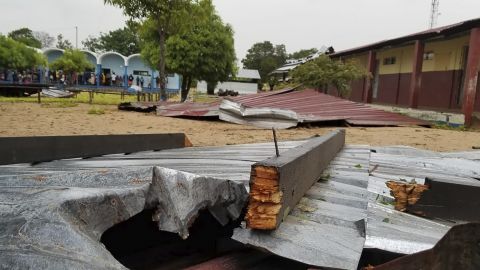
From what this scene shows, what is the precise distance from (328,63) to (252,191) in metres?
17.1

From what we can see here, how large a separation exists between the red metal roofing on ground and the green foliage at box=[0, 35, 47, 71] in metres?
26.2

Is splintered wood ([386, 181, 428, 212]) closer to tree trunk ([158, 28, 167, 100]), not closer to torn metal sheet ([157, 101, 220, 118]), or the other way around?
torn metal sheet ([157, 101, 220, 118])

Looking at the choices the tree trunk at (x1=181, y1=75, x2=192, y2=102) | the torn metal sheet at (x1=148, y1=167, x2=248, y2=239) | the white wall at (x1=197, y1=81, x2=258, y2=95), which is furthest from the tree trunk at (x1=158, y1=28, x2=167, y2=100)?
the white wall at (x1=197, y1=81, x2=258, y2=95)

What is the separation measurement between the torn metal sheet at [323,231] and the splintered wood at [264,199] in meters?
0.04

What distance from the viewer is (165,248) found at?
1713mm

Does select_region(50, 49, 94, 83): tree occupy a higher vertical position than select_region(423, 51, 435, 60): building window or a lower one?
lower

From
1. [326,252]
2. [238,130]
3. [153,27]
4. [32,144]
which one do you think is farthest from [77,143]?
[153,27]

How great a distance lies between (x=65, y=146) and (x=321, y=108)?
9734mm

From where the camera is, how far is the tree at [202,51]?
22016 mm

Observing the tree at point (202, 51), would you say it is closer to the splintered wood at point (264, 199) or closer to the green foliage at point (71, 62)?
the green foliage at point (71, 62)

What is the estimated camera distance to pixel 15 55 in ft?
103

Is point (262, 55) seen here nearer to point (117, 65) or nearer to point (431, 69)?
point (117, 65)

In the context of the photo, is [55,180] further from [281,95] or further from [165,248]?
[281,95]

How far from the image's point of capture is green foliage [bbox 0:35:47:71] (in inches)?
1217
